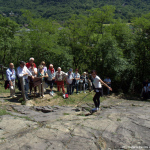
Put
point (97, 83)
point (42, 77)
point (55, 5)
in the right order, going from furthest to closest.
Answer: point (55, 5) → point (42, 77) → point (97, 83)

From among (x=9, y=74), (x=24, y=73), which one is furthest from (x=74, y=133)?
(x=9, y=74)

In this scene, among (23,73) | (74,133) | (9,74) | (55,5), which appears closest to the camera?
(74,133)

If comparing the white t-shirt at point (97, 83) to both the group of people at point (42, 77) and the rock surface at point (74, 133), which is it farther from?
the rock surface at point (74, 133)

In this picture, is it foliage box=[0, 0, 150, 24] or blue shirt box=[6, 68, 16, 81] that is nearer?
blue shirt box=[6, 68, 16, 81]

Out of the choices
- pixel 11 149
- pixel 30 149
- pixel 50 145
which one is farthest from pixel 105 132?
pixel 11 149

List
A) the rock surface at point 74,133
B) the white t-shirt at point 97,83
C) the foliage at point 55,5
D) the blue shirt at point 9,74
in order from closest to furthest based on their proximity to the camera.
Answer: the rock surface at point 74,133 → the white t-shirt at point 97,83 → the blue shirt at point 9,74 → the foliage at point 55,5

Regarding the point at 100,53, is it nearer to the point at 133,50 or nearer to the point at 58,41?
the point at 133,50

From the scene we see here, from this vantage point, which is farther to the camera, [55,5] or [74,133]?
[55,5]

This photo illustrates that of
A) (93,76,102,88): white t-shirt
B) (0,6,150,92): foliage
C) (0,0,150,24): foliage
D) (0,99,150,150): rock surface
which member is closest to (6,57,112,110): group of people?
(93,76,102,88): white t-shirt

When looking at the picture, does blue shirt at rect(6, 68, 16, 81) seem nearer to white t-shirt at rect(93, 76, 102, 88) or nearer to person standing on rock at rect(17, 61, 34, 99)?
person standing on rock at rect(17, 61, 34, 99)

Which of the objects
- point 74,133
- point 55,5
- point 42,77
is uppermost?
point 55,5

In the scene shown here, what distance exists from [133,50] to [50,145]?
1406 cm

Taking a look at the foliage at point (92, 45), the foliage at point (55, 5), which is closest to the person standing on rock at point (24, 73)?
the foliage at point (92, 45)

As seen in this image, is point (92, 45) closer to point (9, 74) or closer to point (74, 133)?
point (9, 74)
